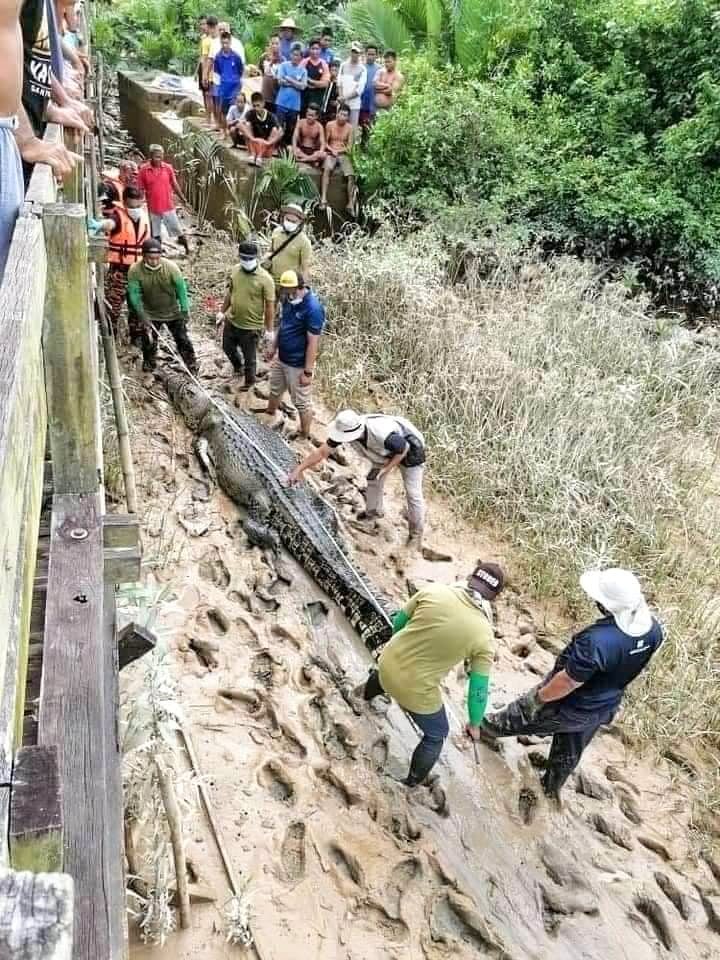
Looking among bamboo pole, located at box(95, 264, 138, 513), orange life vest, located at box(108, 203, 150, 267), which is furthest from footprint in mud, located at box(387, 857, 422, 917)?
orange life vest, located at box(108, 203, 150, 267)

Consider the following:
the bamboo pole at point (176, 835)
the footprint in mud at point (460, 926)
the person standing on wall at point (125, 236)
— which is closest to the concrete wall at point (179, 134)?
the person standing on wall at point (125, 236)

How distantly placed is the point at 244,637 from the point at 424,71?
957cm

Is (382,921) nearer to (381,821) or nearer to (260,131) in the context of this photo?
(381,821)

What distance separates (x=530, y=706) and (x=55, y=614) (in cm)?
305

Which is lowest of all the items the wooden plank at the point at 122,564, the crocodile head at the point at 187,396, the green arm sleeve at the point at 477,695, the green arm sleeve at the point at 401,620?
the crocodile head at the point at 187,396

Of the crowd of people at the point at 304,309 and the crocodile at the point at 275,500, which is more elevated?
the crowd of people at the point at 304,309

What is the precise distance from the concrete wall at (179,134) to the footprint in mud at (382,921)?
901 cm

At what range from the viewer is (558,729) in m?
4.34

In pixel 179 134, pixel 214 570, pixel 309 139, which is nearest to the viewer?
pixel 214 570

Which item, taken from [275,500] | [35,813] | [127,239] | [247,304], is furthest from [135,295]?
[35,813]

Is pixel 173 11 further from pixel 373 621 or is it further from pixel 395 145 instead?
pixel 373 621

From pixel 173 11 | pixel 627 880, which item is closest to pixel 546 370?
pixel 627 880

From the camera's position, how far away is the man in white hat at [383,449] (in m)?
5.70

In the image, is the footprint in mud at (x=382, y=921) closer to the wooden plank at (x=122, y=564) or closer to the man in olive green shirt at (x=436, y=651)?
the man in olive green shirt at (x=436, y=651)
